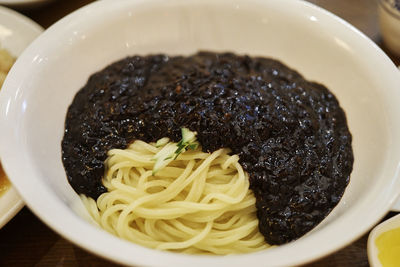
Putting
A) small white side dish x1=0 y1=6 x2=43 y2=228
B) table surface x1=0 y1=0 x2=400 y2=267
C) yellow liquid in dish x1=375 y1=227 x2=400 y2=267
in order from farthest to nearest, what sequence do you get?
1. small white side dish x1=0 y1=6 x2=43 y2=228
2. table surface x1=0 y1=0 x2=400 y2=267
3. yellow liquid in dish x1=375 y1=227 x2=400 y2=267

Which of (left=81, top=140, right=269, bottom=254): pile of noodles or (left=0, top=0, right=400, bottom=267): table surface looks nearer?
(left=81, top=140, right=269, bottom=254): pile of noodles

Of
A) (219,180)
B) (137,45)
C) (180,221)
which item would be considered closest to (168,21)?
(137,45)

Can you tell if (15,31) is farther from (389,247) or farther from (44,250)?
(389,247)

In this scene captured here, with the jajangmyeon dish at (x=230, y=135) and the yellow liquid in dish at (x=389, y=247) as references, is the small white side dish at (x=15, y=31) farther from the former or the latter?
the yellow liquid in dish at (x=389, y=247)

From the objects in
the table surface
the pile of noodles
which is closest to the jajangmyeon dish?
the pile of noodles

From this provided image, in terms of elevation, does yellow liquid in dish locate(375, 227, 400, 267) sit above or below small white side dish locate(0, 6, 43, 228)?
above

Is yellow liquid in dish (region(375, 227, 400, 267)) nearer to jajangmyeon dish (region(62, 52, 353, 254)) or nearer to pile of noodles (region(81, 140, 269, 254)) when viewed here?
jajangmyeon dish (region(62, 52, 353, 254))

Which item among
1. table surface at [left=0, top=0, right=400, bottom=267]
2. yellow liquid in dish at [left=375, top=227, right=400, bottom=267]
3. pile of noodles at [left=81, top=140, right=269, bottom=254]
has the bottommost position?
table surface at [left=0, top=0, right=400, bottom=267]
